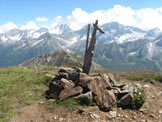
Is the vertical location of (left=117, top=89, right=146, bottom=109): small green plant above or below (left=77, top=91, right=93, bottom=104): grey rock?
below

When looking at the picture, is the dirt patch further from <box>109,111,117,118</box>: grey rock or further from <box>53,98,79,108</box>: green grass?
<box>53,98,79,108</box>: green grass

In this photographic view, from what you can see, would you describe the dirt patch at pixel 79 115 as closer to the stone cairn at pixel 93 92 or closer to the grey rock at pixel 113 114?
the grey rock at pixel 113 114

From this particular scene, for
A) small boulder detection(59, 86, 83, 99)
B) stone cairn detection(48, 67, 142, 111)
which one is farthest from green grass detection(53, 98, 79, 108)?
small boulder detection(59, 86, 83, 99)

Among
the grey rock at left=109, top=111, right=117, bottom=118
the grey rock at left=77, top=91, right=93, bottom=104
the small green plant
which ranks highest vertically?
the grey rock at left=77, top=91, right=93, bottom=104

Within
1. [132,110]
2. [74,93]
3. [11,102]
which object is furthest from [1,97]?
[132,110]

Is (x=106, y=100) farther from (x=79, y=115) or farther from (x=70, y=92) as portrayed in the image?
(x=70, y=92)

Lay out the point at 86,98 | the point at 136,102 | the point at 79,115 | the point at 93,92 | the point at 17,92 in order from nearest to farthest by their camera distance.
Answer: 1. the point at 79,115
2. the point at 86,98
3. the point at 136,102
4. the point at 93,92
5. the point at 17,92

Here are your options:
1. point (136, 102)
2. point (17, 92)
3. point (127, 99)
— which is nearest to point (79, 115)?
point (127, 99)

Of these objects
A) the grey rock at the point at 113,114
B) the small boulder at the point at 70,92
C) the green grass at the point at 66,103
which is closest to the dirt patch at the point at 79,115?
the grey rock at the point at 113,114

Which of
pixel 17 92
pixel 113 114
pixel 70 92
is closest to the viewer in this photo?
pixel 113 114

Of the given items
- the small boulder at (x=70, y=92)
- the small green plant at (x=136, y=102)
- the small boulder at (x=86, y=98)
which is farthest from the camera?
the small boulder at (x=70, y=92)

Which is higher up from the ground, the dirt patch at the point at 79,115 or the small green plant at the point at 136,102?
the small green plant at the point at 136,102

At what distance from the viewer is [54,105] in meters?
10.8

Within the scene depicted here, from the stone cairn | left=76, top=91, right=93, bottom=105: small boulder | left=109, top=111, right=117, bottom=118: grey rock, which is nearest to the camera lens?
left=109, top=111, right=117, bottom=118: grey rock
